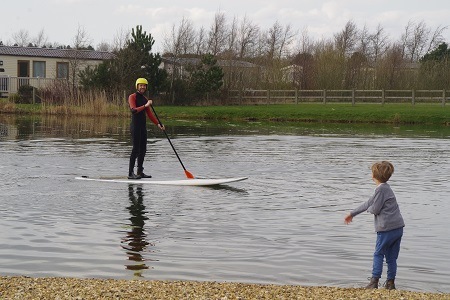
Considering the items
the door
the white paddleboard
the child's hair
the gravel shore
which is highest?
the door

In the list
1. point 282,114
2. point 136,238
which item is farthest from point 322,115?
point 136,238

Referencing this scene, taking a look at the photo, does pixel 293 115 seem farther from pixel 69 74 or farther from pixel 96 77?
pixel 69 74

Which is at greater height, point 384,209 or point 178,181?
point 384,209

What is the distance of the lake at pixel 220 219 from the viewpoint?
8.41 meters

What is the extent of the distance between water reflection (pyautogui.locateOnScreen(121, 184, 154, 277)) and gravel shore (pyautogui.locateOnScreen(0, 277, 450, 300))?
102cm

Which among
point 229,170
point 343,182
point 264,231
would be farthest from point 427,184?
point 264,231

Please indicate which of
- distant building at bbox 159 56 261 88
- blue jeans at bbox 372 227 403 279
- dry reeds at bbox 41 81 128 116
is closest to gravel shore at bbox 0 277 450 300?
blue jeans at bbox 372 227 403 279

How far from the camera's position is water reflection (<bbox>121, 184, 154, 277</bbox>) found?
27.8 ft

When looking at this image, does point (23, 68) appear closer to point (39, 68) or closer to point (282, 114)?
point (39, 68)

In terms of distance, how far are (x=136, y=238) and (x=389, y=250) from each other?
3.60m

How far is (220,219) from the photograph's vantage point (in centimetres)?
1141

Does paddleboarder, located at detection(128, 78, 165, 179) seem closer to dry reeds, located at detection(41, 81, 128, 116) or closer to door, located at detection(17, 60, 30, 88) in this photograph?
dry reeds, located at detection(41, 81, 128, 116)

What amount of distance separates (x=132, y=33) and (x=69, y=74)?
41.1ft

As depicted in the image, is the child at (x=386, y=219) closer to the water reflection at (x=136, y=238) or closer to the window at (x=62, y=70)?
the water reflection at (x=136, y=238)
